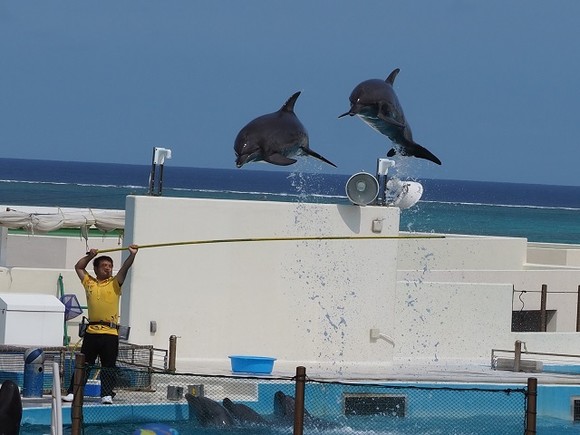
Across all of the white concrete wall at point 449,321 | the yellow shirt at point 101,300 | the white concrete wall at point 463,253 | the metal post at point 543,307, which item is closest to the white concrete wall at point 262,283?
the white concrete wall at point 449,321

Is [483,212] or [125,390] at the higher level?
[483,212]

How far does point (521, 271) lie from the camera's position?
20.1m

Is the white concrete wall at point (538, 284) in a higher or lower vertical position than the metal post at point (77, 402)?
higher

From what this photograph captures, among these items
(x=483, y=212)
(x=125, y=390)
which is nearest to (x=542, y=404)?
(x=125, y=390)

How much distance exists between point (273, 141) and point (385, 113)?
1.25 meters

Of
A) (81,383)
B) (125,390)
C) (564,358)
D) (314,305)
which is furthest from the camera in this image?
(564,358)

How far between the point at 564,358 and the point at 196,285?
518 centimetres

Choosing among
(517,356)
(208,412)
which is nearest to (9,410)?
(208,412)

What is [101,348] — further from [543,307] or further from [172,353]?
[543,307]

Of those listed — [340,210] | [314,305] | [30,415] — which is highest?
[340,210]

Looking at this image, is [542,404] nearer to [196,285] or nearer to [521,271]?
[196,285]

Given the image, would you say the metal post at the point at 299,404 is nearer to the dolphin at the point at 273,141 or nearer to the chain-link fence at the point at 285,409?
the chain-link fence at the point at 285,409

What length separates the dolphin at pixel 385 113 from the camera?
562 inches

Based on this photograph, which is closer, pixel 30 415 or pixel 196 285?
pixel 30 415
